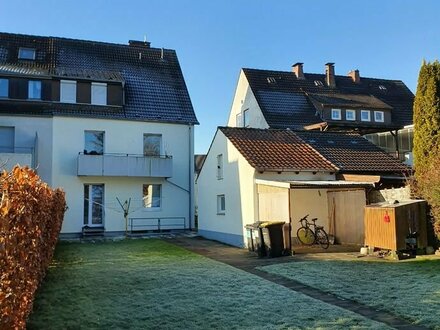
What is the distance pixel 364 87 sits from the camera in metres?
39.3

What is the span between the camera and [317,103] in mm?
33781

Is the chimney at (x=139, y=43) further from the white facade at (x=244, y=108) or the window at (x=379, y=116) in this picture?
the window at (x=379, y=116)

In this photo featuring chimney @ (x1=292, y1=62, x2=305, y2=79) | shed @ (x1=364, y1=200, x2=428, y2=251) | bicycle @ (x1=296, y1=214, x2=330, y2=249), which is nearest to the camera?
shed @ (x1=364, y1=200, x2=428, y2=251)

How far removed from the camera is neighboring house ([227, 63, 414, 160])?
1271 inches

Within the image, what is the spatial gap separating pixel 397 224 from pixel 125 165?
50.9 ft

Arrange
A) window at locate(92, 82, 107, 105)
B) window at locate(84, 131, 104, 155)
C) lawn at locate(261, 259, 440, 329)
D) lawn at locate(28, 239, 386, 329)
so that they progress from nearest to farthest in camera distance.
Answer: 1. lawn at locate(28, 239, 386, 329)
2. lawn at locate(261, 259, 440, 329)
3. window at locate(84, 131, 104, 155)
4. window at locate(92, 82, 107, 105)

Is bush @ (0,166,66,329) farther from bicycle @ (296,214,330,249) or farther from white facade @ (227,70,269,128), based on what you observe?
white facade @ (227,70,269,128)

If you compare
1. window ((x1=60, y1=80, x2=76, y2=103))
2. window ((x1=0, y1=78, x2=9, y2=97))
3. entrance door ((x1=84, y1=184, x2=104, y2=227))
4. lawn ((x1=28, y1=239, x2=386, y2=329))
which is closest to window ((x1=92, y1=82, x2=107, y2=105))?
window ((x1=60, y1=80, x2=76, y2=103))

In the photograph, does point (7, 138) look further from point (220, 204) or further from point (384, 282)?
point (384, 282)

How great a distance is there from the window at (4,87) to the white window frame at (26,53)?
10.5 feet

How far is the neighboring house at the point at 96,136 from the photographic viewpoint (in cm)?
2428

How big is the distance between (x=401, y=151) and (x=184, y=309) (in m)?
28.1

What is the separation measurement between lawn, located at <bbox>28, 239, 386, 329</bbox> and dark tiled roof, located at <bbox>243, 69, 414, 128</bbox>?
21179 millimetres

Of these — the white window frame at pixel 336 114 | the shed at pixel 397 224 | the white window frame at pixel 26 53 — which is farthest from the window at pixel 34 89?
the white window frame at pixel 336 114
